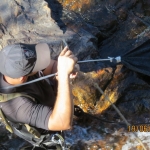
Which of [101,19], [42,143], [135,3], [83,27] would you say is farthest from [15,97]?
[135,3]

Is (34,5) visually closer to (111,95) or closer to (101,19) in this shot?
(101,19)

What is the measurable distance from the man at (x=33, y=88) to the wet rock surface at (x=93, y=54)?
1.56 metres

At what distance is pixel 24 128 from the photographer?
253 centimetres

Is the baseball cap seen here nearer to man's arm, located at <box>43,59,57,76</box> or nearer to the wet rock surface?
man's arm, located at <box>43,59,57,76</box>

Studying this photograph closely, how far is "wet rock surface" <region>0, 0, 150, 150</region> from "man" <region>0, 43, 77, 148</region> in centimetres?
156

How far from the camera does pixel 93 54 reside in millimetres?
3969

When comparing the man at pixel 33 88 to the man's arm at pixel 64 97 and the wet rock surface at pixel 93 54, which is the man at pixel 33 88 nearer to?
the man's arm at pixel 64 97

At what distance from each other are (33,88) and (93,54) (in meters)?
1.77

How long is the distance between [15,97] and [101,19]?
3194mm
